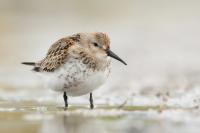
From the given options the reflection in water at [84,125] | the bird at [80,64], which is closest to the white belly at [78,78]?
the bird at [80,64]

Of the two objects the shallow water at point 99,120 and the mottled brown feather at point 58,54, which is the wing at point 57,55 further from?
the shallow water at point 99,120

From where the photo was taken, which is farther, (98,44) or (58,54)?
(58,54)

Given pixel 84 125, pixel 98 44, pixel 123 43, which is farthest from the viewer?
pixel 123 43

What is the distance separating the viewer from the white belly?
12.4 m

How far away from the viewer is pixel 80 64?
41.2 ft

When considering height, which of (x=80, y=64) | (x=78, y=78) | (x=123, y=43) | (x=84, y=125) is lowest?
(x=84, y=125)

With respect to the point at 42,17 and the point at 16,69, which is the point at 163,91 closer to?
the point at 16,69

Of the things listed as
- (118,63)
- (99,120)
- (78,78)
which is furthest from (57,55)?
(118,63)

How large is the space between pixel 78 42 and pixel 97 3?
22.3 m

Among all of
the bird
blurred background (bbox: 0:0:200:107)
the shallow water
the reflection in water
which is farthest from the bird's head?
the reflection in water

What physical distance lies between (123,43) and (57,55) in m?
12.3

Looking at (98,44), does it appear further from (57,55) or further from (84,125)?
(84,125)

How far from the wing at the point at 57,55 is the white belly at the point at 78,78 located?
0.18 metres

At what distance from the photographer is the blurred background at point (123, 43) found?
1543 centimetres
